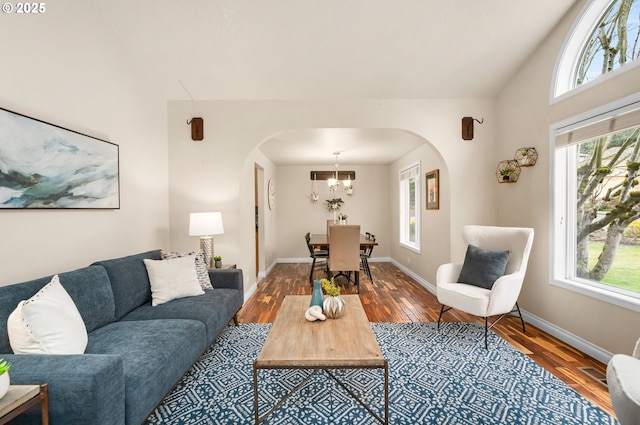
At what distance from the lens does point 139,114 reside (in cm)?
312

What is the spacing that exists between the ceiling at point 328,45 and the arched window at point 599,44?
8.9 inches

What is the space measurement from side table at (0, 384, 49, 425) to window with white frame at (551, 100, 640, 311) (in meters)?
3.46

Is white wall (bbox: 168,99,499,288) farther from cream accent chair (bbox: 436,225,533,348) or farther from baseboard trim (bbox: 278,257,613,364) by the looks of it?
baseboard trim (bbox: 278,257,613,364)

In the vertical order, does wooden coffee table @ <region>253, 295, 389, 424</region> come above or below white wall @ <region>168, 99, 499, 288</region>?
below

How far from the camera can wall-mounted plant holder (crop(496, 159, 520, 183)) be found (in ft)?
10.7

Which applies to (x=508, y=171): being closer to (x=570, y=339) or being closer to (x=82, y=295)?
(x=570, y=339)

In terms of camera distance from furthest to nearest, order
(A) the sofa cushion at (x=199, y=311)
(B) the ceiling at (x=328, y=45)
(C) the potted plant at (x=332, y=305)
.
A: (B) the ceiling at (x=328, y=45)
(A) the sofa cushion at (x=199, y=311)
(C) the potted plant at (x=332, y=305)

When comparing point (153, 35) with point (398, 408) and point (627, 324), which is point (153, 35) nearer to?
point (398, 408)

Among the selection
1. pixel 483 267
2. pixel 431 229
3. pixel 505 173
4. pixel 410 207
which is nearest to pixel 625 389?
pixel 483 267

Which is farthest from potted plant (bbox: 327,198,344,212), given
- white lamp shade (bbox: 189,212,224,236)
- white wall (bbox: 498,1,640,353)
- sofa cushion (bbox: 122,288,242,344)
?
sofa cushion (bbox: 122,288,242,344)

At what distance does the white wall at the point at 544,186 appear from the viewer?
2236 millimetres

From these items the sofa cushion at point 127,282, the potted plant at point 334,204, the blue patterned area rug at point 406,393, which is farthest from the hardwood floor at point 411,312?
the potted plant at point 334,204

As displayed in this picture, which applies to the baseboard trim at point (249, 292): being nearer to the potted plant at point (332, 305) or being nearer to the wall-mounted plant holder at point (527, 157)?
the potted plant at point (332, 305)

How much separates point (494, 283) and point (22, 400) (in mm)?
3061
